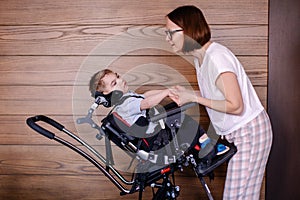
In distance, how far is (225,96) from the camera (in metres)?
1.74

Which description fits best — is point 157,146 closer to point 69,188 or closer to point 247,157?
point 247,157

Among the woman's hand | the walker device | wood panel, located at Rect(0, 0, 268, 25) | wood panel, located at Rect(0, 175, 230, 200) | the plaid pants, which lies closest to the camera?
the walker device

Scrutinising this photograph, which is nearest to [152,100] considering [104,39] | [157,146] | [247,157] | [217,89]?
[157,146]

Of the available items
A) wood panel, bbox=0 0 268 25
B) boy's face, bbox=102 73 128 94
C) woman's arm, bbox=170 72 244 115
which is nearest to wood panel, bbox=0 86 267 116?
wood panel, bbox=0 0 268 25

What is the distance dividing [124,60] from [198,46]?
0.56 meters

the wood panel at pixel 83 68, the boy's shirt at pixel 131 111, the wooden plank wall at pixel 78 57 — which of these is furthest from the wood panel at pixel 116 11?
the boy's shirt at pixel 131 111

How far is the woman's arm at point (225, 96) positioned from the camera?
68.2 inches

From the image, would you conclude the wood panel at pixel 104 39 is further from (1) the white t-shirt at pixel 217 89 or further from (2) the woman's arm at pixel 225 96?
(2) the woman's arm at pixel 225 96

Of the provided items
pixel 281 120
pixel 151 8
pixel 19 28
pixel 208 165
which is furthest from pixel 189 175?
pixel 19 28

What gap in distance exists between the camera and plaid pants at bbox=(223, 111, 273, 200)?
1899 mm

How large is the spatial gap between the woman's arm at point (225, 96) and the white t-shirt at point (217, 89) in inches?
1.2

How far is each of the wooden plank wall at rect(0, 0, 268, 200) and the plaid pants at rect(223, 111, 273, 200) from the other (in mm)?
424

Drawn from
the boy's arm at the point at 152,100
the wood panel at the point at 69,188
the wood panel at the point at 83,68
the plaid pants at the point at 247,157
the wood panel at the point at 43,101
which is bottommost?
the wood panel at the point at 69,188

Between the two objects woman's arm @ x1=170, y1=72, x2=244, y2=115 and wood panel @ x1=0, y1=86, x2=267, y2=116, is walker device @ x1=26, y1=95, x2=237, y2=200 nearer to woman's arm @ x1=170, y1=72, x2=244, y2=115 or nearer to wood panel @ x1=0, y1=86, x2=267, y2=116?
woman's arm @ x1=170, y1=72, x2=244, y2=115
